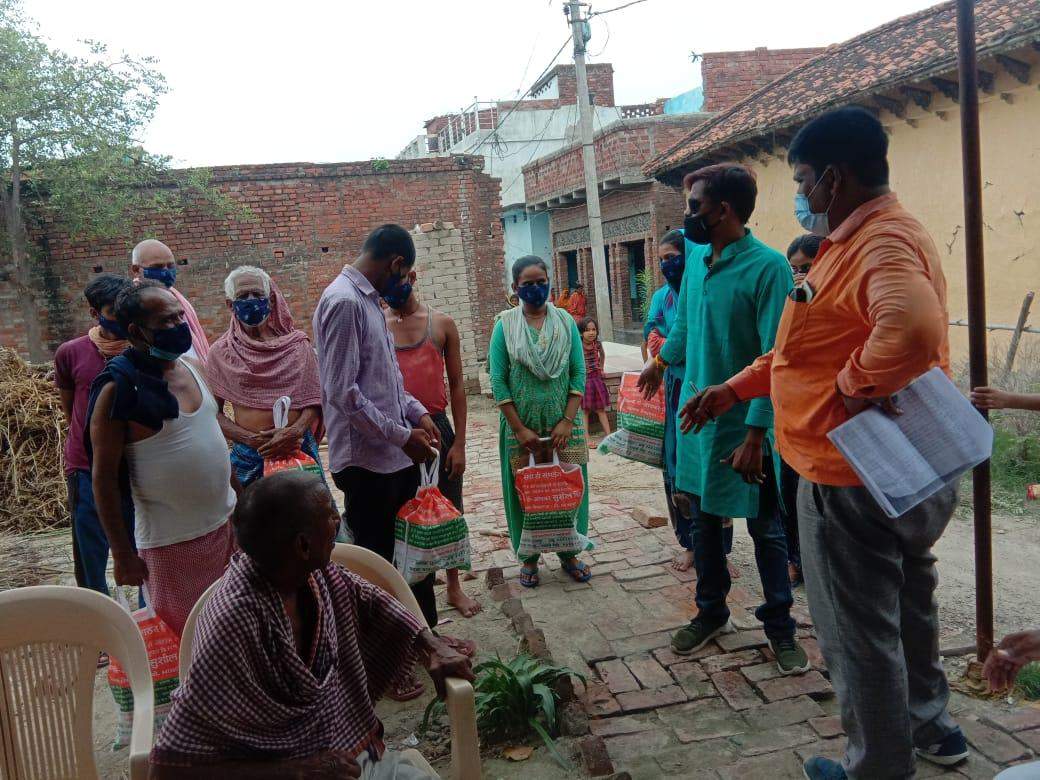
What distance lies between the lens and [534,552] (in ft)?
14.1

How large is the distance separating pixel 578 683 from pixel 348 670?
155 cm

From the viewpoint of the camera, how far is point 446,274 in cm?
1337

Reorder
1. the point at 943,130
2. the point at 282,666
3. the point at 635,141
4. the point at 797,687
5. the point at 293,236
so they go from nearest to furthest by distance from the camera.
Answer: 1. the point at 282,666
2. the point at 797,687
3. the point at 943,130
4. the point at 293,236
5. the point at 635,141

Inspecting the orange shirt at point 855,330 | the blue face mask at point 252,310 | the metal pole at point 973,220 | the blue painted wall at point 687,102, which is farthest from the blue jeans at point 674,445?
the blue painted wall at point 687,102

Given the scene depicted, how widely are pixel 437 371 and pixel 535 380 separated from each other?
1.82 feet

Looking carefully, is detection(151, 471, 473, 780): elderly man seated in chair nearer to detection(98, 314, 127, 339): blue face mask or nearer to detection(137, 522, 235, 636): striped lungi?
detection(137, 522, 235, 636): striped lungi

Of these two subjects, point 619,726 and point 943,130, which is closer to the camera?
point 619,726

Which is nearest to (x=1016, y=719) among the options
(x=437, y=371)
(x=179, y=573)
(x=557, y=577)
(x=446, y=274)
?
(x=557, y=577)

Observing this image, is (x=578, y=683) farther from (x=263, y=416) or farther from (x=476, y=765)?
(x=263, y=416)

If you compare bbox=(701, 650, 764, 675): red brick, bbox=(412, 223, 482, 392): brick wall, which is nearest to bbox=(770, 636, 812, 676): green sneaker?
bbox=(701, 650, 764, 675): red brick

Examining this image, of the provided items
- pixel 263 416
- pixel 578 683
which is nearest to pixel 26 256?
pixel 263 416

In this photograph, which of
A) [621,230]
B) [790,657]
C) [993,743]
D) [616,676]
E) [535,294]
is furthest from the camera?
[621,230]

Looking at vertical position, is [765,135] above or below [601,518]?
above

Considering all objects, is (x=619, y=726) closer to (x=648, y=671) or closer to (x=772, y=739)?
(x=648, y=671)
